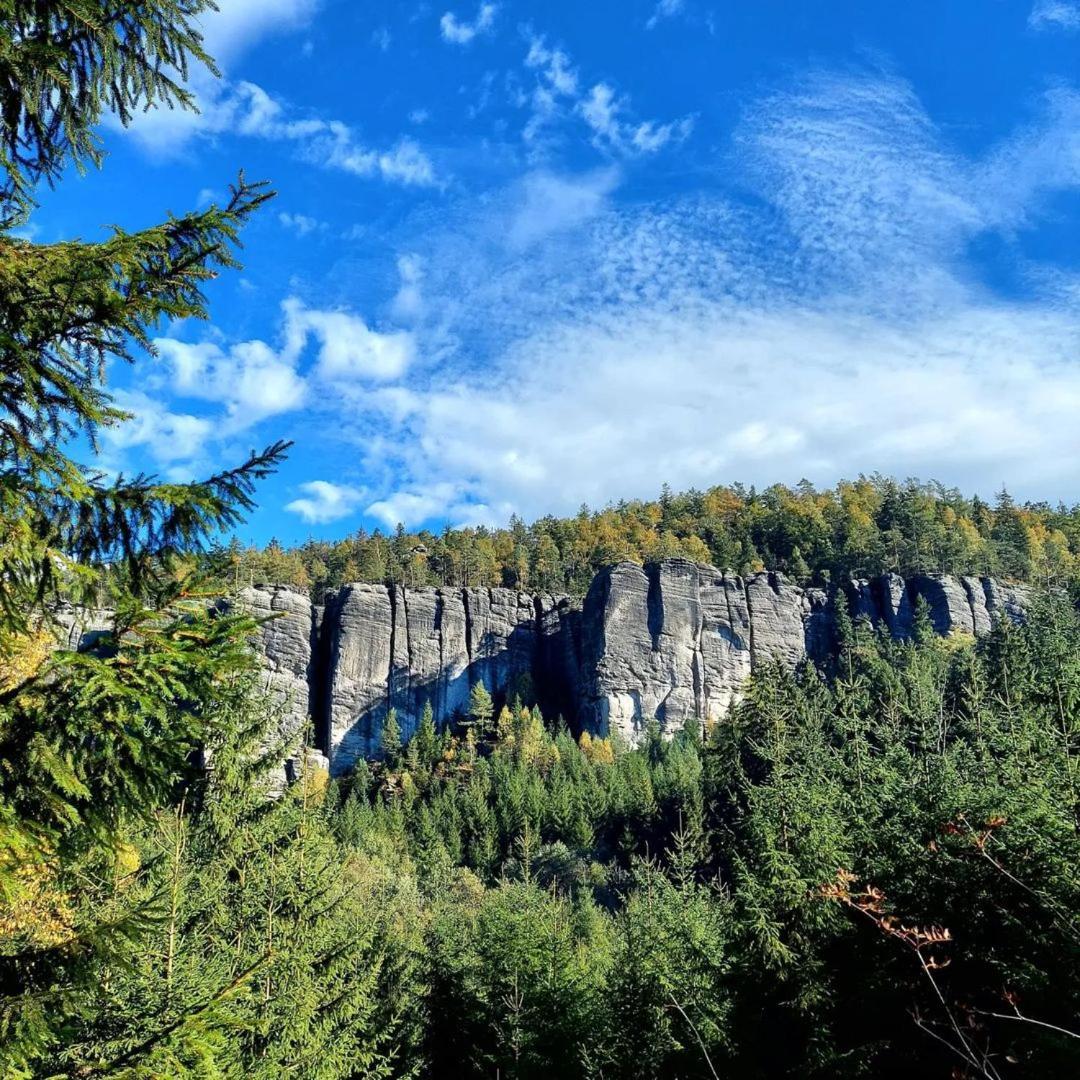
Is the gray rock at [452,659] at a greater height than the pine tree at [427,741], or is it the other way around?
the gray rock at [452,659]

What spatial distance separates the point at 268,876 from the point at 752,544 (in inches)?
3772

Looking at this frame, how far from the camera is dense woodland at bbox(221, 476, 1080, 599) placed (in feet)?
293

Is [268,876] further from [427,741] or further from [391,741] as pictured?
[391,741]

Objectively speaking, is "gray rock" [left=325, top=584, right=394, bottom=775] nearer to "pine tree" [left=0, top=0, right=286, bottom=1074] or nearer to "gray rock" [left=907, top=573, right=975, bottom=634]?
"gray rock" [left=907, top=573, right=975, bottom=634]

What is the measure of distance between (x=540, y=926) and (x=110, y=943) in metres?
15.1

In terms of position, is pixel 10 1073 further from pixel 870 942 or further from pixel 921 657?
pixel 921 657

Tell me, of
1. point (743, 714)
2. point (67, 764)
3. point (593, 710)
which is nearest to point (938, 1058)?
point (67, 764)

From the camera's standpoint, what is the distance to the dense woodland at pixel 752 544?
89438 mm

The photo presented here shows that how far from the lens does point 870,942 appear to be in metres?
11.6

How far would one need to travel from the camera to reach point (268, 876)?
9.92 meters

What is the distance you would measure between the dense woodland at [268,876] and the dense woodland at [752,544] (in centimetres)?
6458

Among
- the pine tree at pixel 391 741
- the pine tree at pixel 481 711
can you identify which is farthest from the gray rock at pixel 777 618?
the pine tree at pixel 391 741

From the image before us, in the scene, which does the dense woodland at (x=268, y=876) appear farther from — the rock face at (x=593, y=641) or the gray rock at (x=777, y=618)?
the gray rock at (x=777, y=618)

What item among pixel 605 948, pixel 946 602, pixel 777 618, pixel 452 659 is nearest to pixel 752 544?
pixel 777 618
